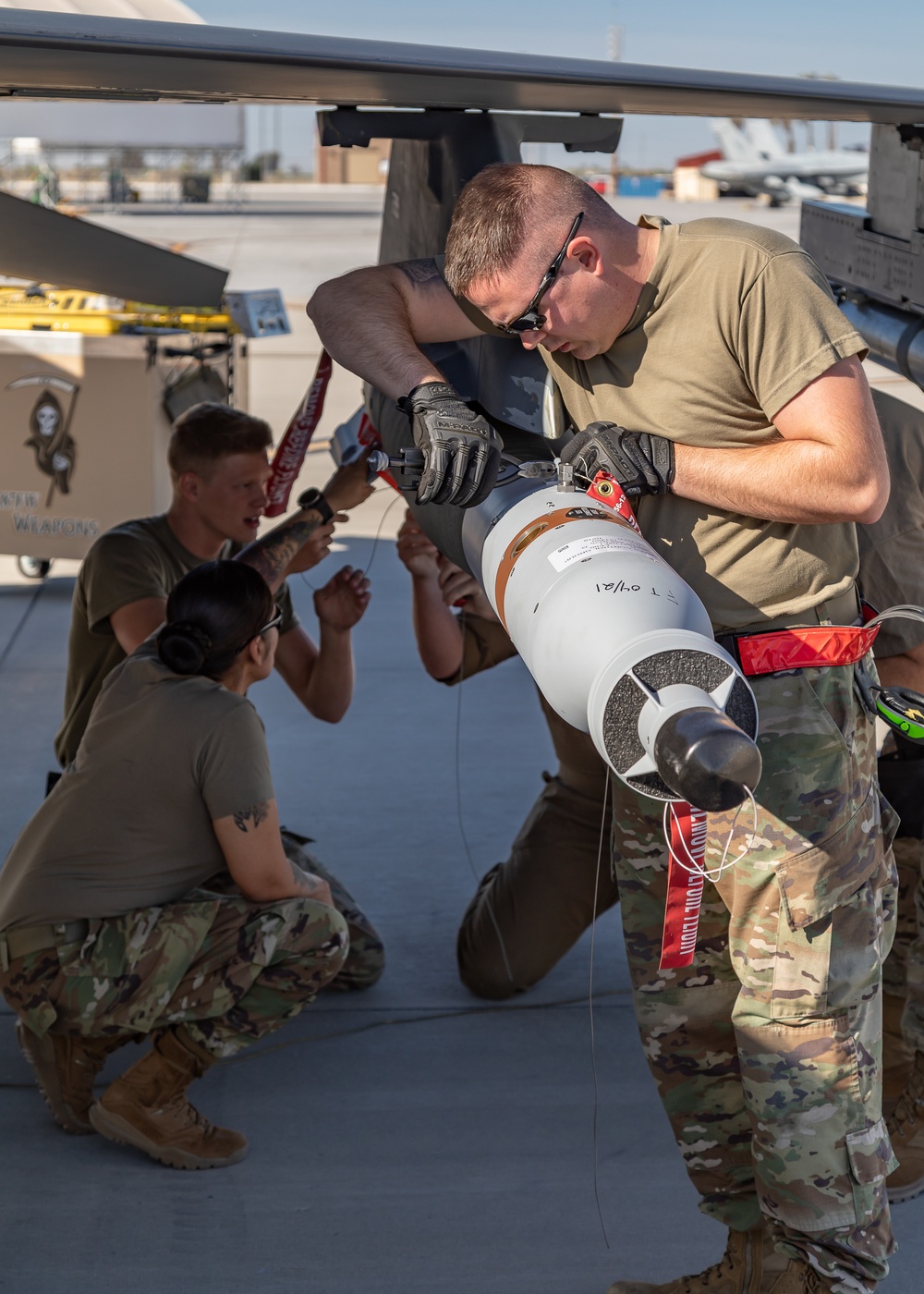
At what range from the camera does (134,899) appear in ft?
10.8

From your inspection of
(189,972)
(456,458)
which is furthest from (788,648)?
(189,972)

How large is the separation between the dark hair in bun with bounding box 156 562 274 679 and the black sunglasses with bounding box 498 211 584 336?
1.21 m

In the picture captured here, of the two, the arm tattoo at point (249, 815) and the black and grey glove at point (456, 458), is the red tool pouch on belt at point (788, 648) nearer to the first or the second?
the black and grey glove at point (456, 458)

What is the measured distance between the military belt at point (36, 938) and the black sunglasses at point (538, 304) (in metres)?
1.81

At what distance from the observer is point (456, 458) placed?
2328 mm

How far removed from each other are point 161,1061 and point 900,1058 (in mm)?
1896

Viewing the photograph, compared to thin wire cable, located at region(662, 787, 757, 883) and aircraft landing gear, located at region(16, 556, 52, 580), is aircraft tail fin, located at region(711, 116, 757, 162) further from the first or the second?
thin wire cable, located at region(662, 787, 757, 883)

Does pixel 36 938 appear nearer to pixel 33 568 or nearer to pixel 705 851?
pixel 705 851

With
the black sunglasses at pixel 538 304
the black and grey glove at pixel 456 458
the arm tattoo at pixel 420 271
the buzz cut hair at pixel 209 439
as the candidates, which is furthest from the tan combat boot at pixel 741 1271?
the buzz cut hair at pixel 209 439

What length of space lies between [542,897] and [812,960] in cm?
162

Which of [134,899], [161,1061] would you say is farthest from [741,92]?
[161,1061]

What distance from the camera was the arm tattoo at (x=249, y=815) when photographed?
3.26m

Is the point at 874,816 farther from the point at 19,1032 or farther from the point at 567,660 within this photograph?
the point at 19,1032

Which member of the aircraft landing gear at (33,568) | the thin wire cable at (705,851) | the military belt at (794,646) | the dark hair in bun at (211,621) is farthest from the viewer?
the aircraft landing gear at (33,568)
